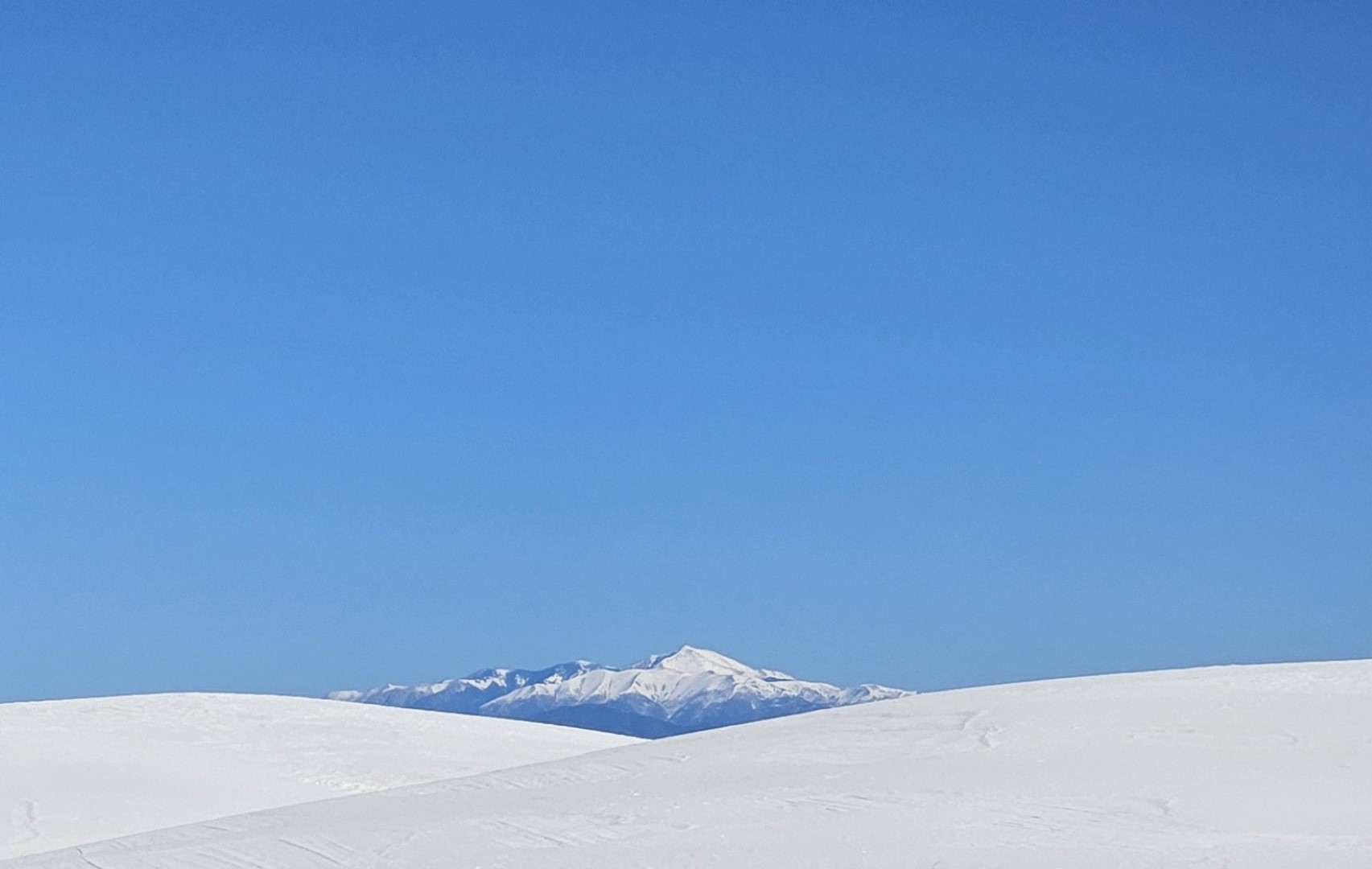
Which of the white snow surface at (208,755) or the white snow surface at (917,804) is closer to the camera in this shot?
the white snow surface at (917,804)

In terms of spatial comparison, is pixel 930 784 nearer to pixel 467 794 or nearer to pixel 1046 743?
pixel 1046 743

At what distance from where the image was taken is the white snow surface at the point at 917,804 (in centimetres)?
891

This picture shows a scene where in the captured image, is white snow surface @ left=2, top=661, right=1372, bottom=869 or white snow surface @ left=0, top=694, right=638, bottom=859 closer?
white snow surface @ left=2, top=661, right=1372, bottom=869

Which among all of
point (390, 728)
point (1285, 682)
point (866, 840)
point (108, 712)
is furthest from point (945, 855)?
point (108, 712)

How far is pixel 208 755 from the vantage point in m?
19.1

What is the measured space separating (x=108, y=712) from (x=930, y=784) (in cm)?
1473

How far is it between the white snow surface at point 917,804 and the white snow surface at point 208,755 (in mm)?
5239

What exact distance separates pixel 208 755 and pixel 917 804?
38.7 ft

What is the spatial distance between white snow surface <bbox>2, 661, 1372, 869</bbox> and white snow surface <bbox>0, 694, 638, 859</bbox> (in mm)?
5239

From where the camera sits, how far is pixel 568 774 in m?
12.1

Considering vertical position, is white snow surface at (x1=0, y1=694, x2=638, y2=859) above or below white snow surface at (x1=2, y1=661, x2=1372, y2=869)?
above

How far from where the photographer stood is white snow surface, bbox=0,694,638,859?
1602 cm

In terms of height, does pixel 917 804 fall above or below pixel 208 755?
below

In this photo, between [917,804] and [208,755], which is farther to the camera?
[208,755]
